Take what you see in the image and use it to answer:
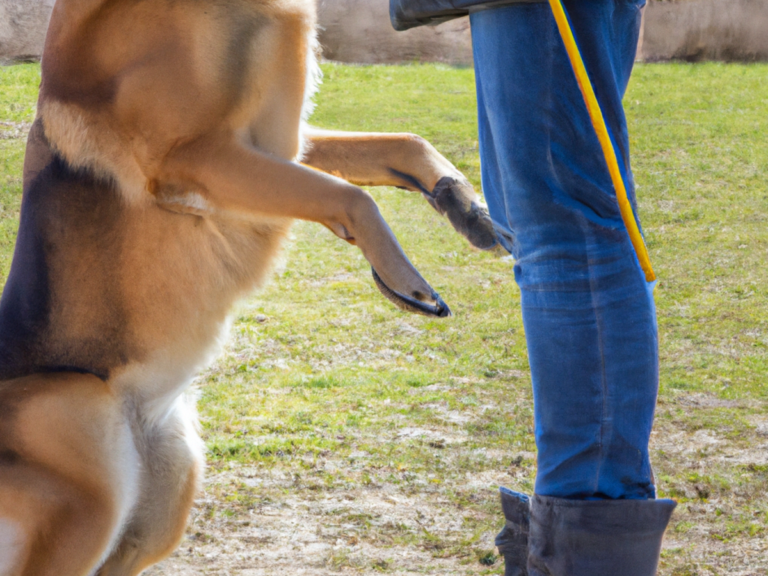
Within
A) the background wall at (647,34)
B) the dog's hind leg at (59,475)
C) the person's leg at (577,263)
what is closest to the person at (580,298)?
the person's leg at (577,263)

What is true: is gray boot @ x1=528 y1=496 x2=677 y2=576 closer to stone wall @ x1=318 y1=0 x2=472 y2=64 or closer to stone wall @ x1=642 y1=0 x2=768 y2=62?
stone wall @ x1=318 y1=0 x2=472 y2=64

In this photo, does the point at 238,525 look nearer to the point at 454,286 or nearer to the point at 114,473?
the point at 114,473

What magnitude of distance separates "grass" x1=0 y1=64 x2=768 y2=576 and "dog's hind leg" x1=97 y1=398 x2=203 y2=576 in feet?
0.91

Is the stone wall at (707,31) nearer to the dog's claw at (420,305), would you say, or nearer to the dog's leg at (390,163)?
the dog's leg at (390,163)

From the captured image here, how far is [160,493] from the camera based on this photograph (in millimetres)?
2070

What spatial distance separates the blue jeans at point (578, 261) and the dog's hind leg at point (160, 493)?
3.24 feet

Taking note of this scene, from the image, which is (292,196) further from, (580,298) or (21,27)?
(21,27)

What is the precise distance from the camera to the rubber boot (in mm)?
1733

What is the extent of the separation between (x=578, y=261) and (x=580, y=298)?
68 millimetres

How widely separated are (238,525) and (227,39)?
1467mm

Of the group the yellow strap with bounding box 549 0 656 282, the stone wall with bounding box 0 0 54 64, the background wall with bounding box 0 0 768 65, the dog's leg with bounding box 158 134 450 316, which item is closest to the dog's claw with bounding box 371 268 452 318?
the dog's leg with bounding box 158 134 450 316

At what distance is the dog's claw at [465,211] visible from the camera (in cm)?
207

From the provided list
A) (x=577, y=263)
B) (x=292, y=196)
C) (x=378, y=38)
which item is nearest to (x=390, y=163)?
(x=292, y=196)

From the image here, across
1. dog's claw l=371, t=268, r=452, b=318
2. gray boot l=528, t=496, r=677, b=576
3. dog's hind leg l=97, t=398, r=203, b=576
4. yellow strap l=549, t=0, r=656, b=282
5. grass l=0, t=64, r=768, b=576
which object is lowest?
grass l=0, t=64, r=768, b=576
